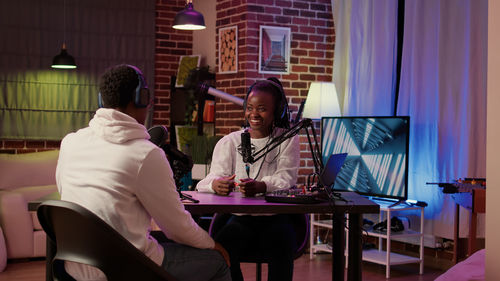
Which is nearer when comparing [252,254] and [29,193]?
[252,254]

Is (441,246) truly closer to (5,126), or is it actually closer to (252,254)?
(252,254)

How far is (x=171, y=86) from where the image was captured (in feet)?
25.9

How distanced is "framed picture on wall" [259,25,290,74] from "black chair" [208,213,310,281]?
2989 mm

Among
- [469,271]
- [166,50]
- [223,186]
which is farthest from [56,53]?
[469,271]

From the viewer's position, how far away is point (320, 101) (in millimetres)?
5969

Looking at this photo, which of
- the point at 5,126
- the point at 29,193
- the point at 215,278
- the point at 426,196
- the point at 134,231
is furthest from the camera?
the point at 5,126

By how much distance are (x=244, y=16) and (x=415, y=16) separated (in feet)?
5.22

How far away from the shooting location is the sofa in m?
5.59

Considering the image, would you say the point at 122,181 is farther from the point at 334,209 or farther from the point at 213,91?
the point at 213,91

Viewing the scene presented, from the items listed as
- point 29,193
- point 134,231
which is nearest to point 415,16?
point 29,193

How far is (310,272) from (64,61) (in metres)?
3.44

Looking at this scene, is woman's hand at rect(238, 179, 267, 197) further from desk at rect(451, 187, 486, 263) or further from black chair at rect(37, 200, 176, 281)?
desk at rect(451, 187, 486, 263)

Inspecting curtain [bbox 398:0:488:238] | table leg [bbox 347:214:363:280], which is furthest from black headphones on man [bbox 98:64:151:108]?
curtain [bbox 398:0:488:238]

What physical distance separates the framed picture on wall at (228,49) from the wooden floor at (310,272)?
2.01 meters
